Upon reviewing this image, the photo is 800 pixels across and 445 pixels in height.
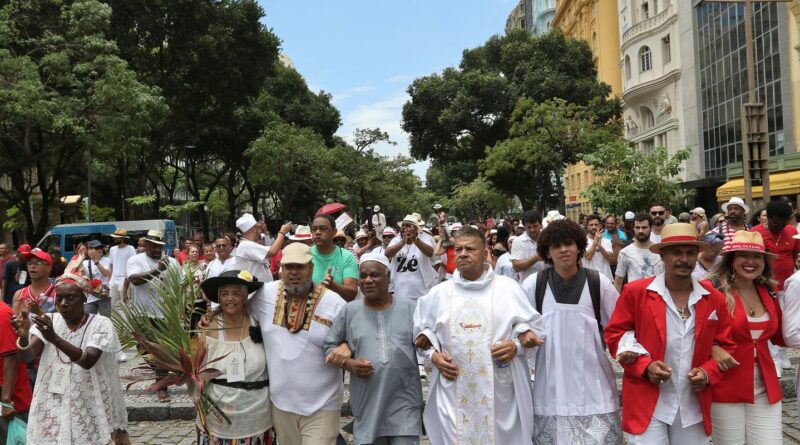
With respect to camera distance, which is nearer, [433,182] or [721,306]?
[721,306]

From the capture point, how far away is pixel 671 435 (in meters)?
3.84

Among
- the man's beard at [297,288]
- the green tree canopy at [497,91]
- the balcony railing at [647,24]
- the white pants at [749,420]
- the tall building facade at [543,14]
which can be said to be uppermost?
the tall building facade at [543,14]

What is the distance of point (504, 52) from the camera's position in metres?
38.9

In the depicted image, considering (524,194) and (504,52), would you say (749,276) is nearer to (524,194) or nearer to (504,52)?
(524,194)

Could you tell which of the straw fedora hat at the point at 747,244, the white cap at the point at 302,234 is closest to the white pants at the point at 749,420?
the straw fedora hat at the point at 747,244

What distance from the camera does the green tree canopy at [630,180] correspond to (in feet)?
65.9

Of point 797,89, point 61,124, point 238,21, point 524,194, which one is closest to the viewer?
point 61,124

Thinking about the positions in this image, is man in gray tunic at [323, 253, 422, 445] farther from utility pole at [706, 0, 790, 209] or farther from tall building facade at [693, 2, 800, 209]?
tall building facade at [693, 2, 800, 209]

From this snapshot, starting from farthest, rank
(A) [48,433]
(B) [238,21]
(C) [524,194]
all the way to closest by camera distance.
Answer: (C) [524,194] < (B) [238,21] < (A) [48,433]

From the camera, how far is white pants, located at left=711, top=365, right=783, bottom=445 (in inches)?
156

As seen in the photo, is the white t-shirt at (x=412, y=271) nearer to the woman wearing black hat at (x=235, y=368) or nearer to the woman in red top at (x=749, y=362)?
the woman wearing black hat at (x=235, y=368)

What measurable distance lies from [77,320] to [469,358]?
264 cm

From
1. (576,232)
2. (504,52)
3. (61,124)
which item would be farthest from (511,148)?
(576,232)

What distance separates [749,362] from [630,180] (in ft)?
57.8
